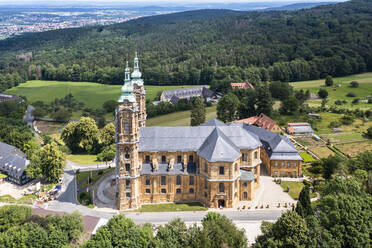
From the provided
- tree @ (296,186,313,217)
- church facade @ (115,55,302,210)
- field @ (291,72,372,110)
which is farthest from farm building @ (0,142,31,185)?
field @ (291,72,372,110)

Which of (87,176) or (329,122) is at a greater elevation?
(329,122)

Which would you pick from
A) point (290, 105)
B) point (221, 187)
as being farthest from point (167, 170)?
point (290, 105)

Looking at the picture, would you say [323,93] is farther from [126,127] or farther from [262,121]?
[126,127]

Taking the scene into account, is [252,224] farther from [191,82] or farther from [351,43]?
[351,43]

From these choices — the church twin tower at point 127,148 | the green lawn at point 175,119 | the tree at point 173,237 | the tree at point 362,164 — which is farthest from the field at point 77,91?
the tree at point 173,237

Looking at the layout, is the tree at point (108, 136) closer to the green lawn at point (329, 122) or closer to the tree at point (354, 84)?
the green lawn at point (329, 122)

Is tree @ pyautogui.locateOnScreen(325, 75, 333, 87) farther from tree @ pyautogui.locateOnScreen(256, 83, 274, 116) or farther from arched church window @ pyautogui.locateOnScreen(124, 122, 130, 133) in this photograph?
arched church window @ pyautogui.locateOnScreen(124, 122, 130, 133)

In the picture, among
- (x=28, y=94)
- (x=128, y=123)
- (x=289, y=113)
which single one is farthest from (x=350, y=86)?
(x=28, y=94)
